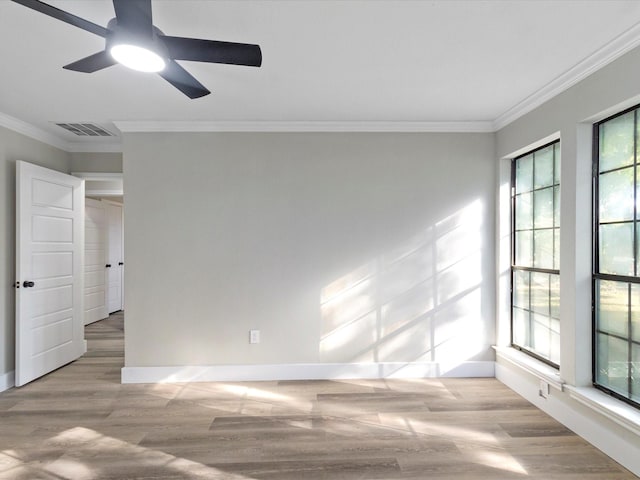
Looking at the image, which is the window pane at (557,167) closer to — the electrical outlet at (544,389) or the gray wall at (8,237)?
the electrical outlet at (544,389)

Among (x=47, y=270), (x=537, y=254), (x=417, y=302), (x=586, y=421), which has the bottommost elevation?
(x=586, y=421)

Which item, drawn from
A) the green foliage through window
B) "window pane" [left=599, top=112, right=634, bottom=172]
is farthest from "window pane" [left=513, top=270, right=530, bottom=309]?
"window pane" [left=599, top=112, right=634, bottom=172]

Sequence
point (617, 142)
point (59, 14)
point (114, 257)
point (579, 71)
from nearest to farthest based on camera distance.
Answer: point (59, 14) < point (617, 142) < point (579, 71) < point (114, 257)

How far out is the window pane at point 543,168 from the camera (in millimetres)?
3076

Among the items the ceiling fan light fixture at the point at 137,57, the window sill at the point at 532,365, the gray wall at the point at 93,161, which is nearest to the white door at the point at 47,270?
the gray wall at the point at 93,161

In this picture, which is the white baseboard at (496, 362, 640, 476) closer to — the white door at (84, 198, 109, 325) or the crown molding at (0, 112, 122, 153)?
the crown molding at (0, 112, 122, 153)

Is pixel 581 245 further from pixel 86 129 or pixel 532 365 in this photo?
pixel 86 129

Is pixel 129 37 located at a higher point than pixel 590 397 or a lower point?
higher

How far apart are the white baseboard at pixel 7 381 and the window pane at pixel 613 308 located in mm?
4788

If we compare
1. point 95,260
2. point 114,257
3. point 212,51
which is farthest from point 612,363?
point 114,257

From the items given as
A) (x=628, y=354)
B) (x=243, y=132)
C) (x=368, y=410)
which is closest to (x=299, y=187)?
(x=243, y=132)

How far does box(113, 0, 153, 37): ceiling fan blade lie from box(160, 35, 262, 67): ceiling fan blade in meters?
0.12

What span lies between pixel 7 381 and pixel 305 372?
2679 millimetres

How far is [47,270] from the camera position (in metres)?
3.83
